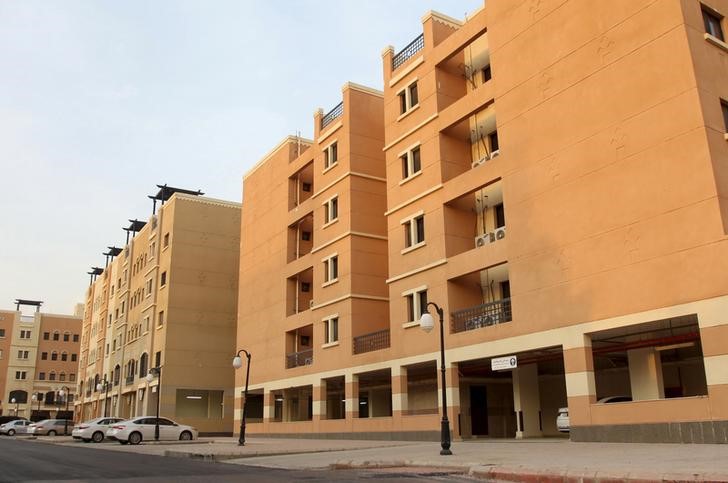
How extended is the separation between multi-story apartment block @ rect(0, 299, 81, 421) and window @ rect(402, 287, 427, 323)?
87.9m

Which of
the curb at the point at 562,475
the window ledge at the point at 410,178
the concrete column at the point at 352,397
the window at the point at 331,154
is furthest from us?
the window at the point at 331,154

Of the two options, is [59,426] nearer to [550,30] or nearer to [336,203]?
[336,203]

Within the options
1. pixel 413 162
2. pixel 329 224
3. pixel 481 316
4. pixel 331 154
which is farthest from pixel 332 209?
pixel 481 316

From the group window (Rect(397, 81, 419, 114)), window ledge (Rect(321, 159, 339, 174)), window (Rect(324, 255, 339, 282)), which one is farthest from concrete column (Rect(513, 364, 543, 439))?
window ledge (Rect(321, 159, 339, 174))

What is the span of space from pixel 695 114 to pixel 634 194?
3.20 m

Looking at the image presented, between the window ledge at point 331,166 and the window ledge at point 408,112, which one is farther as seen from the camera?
the window ledge at point 331,166

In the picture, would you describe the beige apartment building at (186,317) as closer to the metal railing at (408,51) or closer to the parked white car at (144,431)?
the parked white car at (144,431)

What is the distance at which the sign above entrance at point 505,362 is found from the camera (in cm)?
2673

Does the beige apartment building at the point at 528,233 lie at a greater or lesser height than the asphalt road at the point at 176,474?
greater

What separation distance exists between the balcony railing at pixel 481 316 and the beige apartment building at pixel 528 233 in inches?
3.9

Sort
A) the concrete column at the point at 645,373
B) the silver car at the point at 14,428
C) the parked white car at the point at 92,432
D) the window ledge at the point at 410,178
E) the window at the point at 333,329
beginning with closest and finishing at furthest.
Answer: the concrete column at the point at 645,373 < the window ledge at the point at 410,178 < the window at the point at 333,329 < the parked white car at the point at 92,432 < the silver car at the point at 14,428

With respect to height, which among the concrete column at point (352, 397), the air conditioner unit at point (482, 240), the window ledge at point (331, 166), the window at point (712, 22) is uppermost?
the window ledge at point (331, 166)

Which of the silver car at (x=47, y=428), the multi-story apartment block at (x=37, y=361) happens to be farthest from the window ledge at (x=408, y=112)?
the multi-story apartment block at (x=37, y=361)

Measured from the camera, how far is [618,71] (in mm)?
24406
